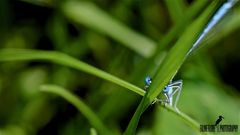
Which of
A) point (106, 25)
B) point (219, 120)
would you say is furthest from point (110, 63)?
point (219, 120)

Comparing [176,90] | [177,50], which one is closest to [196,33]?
[177,50]

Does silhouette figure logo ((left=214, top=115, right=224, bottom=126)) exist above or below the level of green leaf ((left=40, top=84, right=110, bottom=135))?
Result: above

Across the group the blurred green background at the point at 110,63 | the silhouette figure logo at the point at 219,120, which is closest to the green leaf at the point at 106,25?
the blurred green background at the point at 110,63

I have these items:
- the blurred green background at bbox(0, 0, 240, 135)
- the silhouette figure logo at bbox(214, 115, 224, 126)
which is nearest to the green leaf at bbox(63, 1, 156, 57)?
the blurred green background at bbox(0, 0, 240, 135)

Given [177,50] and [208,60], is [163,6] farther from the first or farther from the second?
[177,50]
